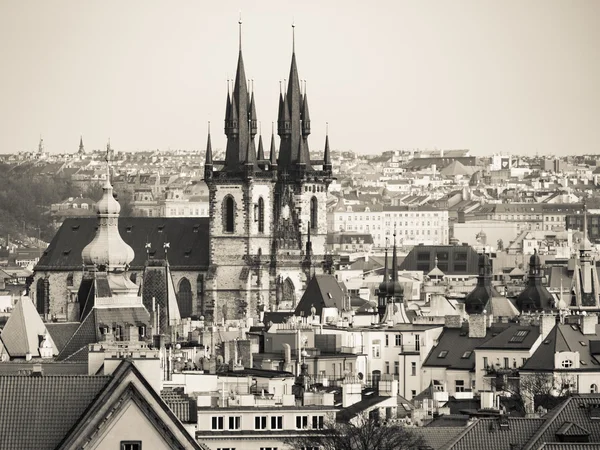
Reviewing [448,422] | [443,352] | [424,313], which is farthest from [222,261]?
[448,422]

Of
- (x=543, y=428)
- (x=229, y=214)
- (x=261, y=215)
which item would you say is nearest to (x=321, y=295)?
(x=261, y=215)

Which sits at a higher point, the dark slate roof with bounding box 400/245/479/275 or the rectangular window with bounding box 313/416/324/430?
the dark slate roof with bounding box 400/245/479/275

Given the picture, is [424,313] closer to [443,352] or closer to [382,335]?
[382,335]

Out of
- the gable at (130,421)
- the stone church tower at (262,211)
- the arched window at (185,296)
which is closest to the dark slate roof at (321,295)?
the stone church tower at (262,211)

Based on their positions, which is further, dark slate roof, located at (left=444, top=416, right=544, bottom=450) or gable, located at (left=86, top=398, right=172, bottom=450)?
dark slate roof, located at (left=444, top=416, right=544, bottom=450)

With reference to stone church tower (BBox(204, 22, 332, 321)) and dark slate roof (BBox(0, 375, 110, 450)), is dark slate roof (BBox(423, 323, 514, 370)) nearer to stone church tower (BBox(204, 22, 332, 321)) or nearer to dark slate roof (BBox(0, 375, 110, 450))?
stone church tower (BBox(204, 22, 332, 321))

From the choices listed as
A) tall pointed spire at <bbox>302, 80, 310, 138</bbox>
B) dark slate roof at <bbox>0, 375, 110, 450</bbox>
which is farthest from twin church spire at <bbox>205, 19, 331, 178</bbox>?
dark slate roof at <bbox>0, 375, 110, 450</bbox>

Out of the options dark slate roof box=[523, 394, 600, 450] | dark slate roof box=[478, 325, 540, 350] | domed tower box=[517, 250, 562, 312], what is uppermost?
domed tower box=[517, 250, 562, 312]
